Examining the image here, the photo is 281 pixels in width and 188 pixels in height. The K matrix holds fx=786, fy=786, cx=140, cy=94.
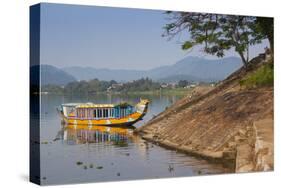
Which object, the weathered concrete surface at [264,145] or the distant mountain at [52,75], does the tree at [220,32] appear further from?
the distant mountain at [52,75]

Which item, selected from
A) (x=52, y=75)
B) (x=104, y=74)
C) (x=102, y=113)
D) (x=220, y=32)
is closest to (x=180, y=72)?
(x=220, y=32)

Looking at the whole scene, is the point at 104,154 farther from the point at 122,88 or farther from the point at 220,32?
the point at 220,32

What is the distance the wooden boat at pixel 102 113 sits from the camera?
37.9 feet

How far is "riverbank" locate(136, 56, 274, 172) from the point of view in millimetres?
12156

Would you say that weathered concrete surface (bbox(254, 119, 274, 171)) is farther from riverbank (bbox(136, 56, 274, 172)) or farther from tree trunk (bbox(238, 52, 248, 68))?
tree trunk (bbox(238, 52, 248, 68))

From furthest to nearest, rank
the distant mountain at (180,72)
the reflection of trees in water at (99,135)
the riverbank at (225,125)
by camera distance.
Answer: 1. the riverbank at (225,125)
2. the distant mountain at (180,72)
3. the reflection of trees in water at (99,135)

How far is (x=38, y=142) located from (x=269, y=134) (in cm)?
381

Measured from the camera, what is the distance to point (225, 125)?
12336mm

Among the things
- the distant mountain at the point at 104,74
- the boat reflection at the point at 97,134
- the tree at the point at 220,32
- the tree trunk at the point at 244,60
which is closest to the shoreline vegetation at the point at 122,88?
the distant mountain at the point at 104,74

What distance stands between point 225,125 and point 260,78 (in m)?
1.01

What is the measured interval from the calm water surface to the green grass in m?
1.22

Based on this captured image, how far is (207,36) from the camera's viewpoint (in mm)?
12516

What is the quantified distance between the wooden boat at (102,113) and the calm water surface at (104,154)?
0.27 feet

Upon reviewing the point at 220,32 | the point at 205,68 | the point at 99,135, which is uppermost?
the point at 220,32
